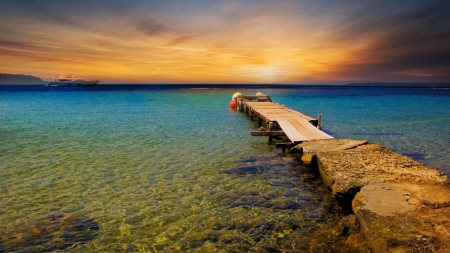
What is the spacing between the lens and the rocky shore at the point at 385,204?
397 cm

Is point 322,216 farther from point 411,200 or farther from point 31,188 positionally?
point 31,188

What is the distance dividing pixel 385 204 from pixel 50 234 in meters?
6.66

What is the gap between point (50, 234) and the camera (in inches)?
224

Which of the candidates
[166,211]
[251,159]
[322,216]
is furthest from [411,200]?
[251,159]

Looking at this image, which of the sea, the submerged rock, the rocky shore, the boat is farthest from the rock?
the boat

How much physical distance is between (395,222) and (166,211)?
484 cm

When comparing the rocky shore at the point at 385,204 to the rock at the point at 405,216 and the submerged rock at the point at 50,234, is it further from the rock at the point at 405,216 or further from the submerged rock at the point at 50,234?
the submerged rock at the point at 50,234

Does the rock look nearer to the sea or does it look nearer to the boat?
the sea

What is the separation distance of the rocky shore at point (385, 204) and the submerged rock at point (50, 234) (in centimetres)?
470

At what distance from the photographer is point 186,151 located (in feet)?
41.9

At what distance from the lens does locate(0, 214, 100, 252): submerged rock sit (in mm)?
5285

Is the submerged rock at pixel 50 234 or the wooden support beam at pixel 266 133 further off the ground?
the wooden support beam at pixel 266 133

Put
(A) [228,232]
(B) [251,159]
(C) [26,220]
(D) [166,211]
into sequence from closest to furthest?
(A) [228,232]
(C) [26,220]
(D) [166,211]
(B) [251,159]

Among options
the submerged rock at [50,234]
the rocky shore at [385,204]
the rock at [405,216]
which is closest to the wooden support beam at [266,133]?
the rocky shore at [385,204]
